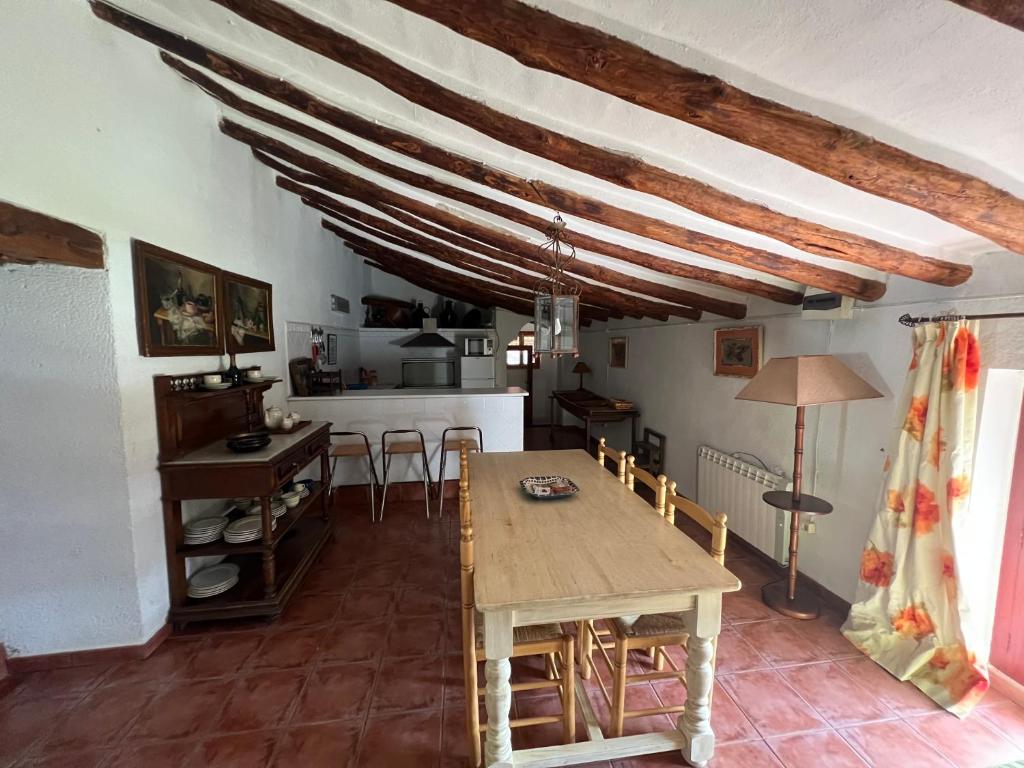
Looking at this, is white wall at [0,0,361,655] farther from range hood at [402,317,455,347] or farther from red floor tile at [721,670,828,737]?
range hood at [402,317,455,347]

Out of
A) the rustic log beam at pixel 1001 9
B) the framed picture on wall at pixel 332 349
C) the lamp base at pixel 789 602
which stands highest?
the rustic log beam at pixel 1001 9

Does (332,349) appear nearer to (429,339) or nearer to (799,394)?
(429,339)

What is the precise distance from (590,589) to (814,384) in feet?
5.28

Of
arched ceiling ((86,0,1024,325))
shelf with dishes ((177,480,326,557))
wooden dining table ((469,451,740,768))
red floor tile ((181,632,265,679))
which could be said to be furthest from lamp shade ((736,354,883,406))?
red floor tile ((181,632,265,679))

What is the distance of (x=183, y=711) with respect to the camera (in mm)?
1778

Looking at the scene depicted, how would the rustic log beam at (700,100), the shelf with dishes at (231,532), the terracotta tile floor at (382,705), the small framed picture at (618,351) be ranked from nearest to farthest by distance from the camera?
the rustic log beam at (700,100) → the terracotta tile floor at (382,705) → the shelf with dishes at (231,532) → the small framed picture at (618,351)

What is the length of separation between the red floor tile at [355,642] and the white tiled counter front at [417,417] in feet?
6.14

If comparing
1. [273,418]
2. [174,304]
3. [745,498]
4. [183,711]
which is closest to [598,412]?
[745,498]

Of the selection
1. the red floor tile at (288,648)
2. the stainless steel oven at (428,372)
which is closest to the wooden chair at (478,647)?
the red floor tile at (288,648)

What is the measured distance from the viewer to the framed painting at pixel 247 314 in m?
2.77

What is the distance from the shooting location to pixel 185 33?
190 centimetres

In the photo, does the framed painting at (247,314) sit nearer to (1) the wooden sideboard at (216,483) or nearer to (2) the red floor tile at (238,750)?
(1) the wooden sideboard at (216,483)

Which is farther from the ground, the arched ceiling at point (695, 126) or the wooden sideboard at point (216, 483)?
the arched ceiling at point (695, 126)

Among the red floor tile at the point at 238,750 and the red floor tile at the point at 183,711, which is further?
the red floor tile at the point at 183,711
